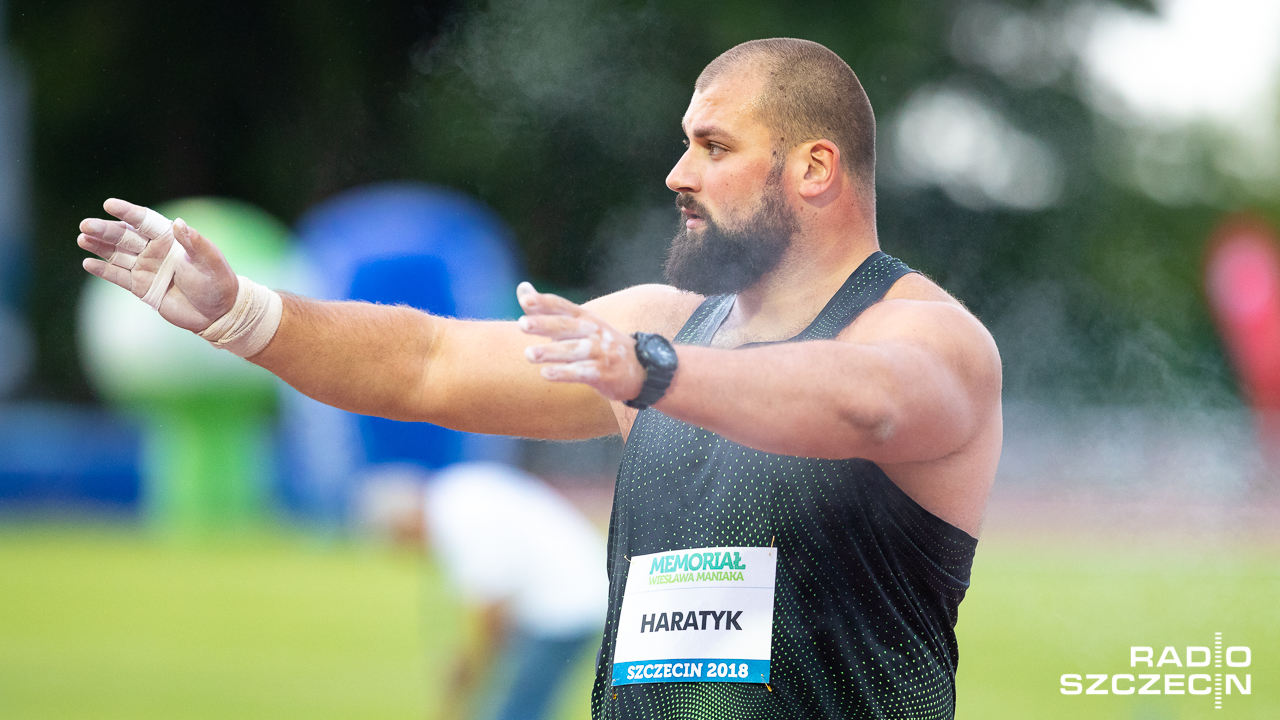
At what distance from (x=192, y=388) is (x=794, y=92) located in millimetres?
11993

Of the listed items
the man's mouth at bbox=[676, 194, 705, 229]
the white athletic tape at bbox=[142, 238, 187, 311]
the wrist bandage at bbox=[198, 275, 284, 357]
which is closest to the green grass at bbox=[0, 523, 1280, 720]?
the wrist bandage at bbox=[198, 275, 284, 357]

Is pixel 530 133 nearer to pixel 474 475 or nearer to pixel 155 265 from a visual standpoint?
pixel 474 475

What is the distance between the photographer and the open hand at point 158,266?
226 cm

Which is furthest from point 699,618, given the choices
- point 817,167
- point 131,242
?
point 131,242

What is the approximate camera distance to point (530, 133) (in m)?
11.9

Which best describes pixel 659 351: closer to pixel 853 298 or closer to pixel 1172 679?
pixel 853 298

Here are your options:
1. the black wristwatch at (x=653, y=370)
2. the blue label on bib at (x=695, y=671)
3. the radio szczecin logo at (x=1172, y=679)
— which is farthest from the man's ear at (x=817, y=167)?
the radio szczecin logo at (x=1172, y=679)

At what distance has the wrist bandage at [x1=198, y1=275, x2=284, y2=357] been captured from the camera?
2.33m

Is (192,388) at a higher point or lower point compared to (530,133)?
lower

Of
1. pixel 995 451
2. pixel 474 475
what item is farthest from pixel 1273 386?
pixel 995 451

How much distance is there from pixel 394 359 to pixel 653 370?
0.87m

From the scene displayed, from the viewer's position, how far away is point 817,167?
7.85 feet

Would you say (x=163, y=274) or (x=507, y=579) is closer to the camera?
(x=163, y=274)

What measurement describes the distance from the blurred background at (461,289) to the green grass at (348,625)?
2.0 inches
